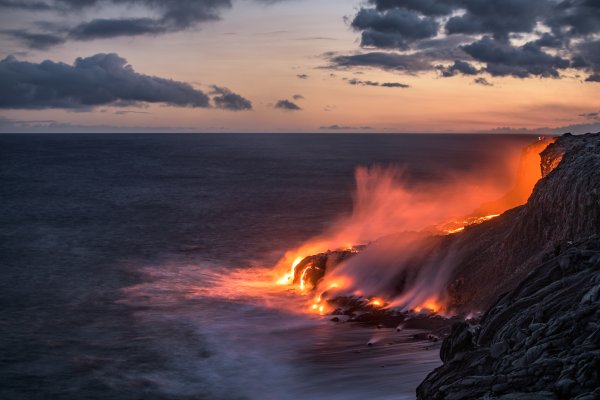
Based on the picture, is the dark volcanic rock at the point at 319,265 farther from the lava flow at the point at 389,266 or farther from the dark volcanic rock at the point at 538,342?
the dark volcanic rock at the point at 538,342

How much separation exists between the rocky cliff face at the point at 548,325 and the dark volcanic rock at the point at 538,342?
2 cm

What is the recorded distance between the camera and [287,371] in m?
27.7

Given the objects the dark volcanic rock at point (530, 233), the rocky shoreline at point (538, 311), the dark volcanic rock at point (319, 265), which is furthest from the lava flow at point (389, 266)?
the rocky shoreline at point (538, 311)

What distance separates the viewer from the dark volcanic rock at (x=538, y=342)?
11.6 metres

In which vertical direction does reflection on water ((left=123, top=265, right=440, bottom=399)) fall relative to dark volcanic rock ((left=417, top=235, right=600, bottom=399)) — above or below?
below

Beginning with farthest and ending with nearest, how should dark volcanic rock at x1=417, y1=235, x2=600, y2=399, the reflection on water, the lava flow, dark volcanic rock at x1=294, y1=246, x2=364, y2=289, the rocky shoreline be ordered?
dark volcanic rock at x1=294, y1=246, x2=364, y2=289 → the lava flow → the reflection on water → the rocky shoreline → dark volcanic rock at x1=417, y1=235, x2=600, y2=399

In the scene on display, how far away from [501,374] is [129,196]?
9532 centimetres

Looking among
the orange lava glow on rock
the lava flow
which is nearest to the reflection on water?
the lava flow

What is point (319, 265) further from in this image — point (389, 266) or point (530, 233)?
point (530, 233)

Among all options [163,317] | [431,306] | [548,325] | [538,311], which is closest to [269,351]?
[431,306]

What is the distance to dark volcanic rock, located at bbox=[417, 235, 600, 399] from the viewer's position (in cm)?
1156

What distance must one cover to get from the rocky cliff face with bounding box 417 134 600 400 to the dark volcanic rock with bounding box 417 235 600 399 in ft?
0.06

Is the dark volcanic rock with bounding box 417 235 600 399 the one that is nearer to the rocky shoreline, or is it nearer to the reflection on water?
the rocky shoreline

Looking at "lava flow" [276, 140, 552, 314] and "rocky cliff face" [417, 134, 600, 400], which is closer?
"rocky cliff face" [417, 134, 600, 400]
